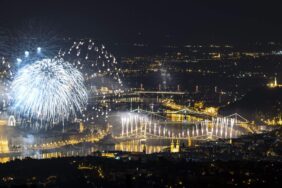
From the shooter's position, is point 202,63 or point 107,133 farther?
point 202,63

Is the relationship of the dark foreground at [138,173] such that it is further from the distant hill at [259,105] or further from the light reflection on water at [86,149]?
the distant hill at [259,105]

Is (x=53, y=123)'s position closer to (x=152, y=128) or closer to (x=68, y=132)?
(x=68, y=132)

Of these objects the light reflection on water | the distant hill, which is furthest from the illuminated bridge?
the light reflection on water

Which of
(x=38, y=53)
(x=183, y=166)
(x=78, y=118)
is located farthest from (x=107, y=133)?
(x=183, y=166)

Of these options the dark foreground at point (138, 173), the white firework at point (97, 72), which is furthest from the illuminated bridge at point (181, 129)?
the dark foreground at point (138, 173)

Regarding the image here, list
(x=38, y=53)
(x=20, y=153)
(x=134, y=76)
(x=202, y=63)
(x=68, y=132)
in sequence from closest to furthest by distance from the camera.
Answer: (x=20, y=153) → (x=38, y=53) → (x=68, y=132) → (x=134, y=76) → (x=202, y=63)

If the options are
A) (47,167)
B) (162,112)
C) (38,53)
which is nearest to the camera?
(47,167)
